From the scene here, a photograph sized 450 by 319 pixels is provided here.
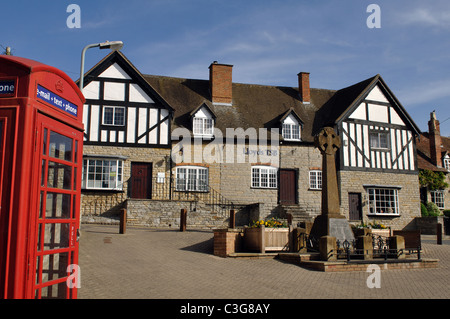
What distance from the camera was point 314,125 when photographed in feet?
89.9

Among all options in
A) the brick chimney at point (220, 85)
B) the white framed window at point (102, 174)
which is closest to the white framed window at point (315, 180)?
the brick chimney at point (220, 85)

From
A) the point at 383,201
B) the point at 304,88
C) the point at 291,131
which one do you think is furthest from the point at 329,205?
the point at 304,88

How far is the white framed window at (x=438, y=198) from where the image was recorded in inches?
1244

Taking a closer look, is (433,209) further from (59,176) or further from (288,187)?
(59,176)

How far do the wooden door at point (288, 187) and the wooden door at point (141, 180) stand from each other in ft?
25.9

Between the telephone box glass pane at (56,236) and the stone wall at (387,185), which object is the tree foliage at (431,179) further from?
the telephone box glass pane at (56,236)

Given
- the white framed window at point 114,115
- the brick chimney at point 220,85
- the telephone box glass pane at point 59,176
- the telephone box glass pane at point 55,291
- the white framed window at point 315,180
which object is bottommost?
the telephone box glass pane at point 55,291

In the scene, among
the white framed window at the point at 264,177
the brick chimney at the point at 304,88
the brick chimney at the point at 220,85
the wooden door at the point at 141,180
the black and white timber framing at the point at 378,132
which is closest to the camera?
the wooden door at the point at 141,180

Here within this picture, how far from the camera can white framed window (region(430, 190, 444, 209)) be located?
31594mm

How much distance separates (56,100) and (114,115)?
18690 millimetres

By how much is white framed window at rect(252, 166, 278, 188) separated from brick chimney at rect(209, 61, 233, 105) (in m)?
5.01

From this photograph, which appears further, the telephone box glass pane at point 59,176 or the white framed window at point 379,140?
the white framed window at point 379,140

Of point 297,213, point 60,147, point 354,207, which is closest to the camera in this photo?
point 60,147

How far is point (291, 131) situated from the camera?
86.5 feet
